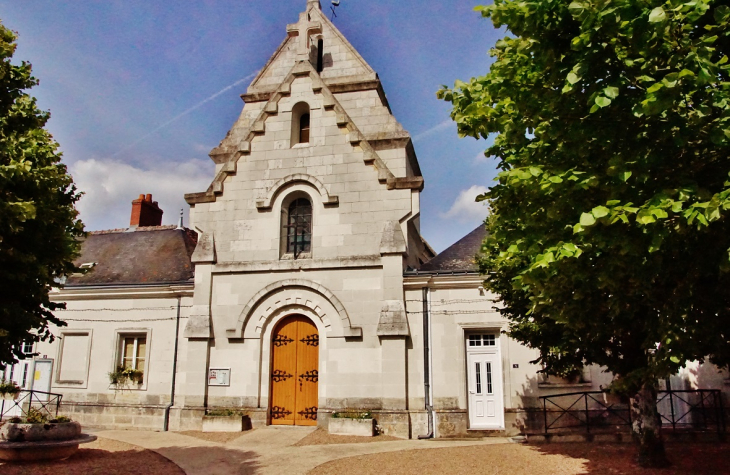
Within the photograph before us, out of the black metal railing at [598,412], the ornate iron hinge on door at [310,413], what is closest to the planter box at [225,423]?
the ornate iron hinge on door at [310,413]

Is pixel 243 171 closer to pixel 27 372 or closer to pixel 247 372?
pixel 247 372

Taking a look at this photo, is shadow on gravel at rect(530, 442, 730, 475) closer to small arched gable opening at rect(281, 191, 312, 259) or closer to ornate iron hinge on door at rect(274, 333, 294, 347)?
ornate iron hinge on door at rect(274, 333, 294, 347)

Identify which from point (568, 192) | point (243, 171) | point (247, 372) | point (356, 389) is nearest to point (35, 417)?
point (247, 372)

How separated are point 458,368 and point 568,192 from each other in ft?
29.2

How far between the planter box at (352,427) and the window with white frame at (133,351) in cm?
611

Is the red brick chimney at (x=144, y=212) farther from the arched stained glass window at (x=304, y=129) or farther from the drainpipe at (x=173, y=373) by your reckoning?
the arched stained glass window at (x=304, y=129)

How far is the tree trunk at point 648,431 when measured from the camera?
360 inches

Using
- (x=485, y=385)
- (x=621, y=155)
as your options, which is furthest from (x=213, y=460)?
(x=621, y=155)

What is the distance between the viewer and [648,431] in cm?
922

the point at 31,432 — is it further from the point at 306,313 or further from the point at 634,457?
the point at 634,457

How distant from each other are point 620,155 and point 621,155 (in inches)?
2.0

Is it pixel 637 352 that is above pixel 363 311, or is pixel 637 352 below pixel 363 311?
below

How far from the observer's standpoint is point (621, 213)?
16.4 ft

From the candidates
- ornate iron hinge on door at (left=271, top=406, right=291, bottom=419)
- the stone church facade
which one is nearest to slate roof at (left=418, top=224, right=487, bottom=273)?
the stone church facade
